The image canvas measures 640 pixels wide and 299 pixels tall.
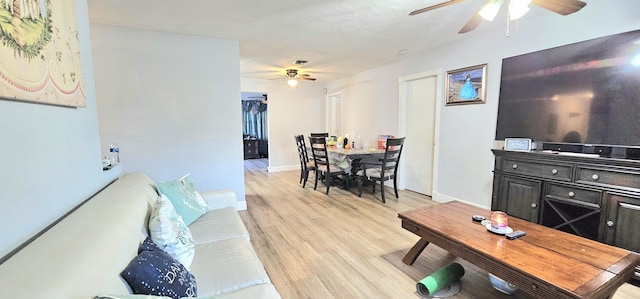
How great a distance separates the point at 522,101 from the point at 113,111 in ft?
15.3

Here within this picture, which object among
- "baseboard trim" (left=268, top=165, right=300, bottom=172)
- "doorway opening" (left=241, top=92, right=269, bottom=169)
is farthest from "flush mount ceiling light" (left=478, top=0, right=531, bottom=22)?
"doorway opening" (left=241, top=92, right=269, bottom=169)

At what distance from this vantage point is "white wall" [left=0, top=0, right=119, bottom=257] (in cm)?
91

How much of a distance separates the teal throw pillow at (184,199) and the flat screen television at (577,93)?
11.1 feet

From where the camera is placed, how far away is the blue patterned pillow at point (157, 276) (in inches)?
38.9

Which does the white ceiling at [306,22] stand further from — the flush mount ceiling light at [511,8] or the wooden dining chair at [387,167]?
the wooden dining chair at [387,167]

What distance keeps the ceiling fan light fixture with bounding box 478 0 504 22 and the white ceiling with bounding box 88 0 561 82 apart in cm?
65

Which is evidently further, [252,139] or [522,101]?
[252,139]

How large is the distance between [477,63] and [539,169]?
1.61 m

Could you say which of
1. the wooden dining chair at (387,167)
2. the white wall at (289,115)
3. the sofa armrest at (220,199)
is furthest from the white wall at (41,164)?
the white wall at (289,115)

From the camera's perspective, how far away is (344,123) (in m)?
6.49

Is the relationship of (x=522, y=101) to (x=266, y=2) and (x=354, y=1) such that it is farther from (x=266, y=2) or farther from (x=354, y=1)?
(x=266, y=2)

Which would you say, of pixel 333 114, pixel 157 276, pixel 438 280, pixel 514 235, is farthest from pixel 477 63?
pixel 333 114

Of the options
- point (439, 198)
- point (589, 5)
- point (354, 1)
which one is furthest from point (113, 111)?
point (589, 5)

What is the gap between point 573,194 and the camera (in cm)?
226
